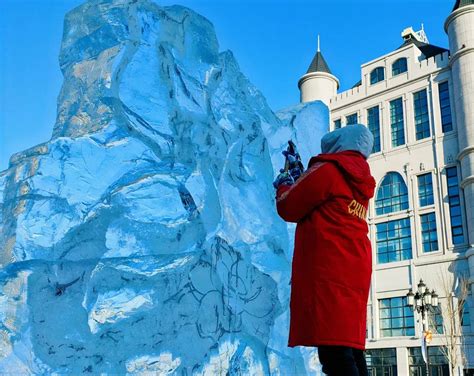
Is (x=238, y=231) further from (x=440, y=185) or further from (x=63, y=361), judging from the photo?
(x=440, y=185)

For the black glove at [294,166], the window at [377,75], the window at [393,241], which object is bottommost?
the black glove at [294,166]

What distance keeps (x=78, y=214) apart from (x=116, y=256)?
0.32 meters

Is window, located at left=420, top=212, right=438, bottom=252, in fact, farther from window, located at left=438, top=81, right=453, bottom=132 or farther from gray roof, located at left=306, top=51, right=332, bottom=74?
gray roof, located at left=306, top=51, right=332, bottom=74

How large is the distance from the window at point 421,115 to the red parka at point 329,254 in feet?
76.4

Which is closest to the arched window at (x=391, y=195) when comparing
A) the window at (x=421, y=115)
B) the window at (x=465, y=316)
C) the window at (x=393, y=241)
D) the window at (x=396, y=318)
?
the window at (x=393, y=241)

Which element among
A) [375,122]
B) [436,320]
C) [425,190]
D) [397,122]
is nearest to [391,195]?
[425,190]

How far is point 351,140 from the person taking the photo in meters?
2.51

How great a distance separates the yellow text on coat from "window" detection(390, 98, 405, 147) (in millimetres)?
23760

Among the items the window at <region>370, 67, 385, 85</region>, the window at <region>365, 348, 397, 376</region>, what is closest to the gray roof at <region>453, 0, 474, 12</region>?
the window at <region>370, 67, 385, 85</region>

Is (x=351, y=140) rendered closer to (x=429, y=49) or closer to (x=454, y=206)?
(x=454, y=206)

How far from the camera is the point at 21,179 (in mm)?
3150

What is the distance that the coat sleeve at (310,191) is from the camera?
227 cm

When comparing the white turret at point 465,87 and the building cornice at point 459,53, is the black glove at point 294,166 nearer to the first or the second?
the white turret at point 465,87

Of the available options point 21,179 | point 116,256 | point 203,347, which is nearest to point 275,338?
point 203,347
